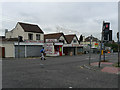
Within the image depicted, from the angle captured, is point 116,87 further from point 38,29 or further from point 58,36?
point 58,36

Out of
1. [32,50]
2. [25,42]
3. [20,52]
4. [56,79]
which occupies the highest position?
[25,42]

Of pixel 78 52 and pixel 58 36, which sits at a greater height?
pixel 58 36

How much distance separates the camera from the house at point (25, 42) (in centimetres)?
2292

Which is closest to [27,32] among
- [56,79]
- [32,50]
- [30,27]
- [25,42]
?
[30,27]

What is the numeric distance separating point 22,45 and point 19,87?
62.7ft

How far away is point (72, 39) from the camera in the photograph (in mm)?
37906

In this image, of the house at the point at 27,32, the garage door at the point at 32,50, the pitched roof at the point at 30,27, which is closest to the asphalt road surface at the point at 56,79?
the garage door at the point at 32,50

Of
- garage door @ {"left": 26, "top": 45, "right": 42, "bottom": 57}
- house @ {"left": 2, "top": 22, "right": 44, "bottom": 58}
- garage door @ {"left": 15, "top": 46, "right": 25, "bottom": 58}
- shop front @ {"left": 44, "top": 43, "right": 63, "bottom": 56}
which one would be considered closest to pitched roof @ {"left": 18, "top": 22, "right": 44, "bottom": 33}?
house @ {"left": 2, "top": 22, "right": 44, "bottom": 58}

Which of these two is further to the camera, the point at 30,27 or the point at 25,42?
the point at 30,27

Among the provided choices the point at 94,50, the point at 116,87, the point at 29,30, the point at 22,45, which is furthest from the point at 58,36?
the point at 116,87

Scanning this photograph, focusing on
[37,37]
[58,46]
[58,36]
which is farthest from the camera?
[58,36]

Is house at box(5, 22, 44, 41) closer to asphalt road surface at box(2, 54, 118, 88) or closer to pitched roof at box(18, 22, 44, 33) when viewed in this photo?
pitched roof at box(18, 22, 44, 33)

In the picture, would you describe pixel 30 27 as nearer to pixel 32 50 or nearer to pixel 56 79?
pixel 32 50

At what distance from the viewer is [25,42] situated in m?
24.1
